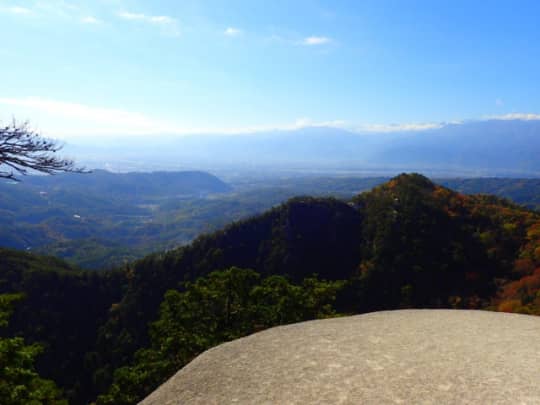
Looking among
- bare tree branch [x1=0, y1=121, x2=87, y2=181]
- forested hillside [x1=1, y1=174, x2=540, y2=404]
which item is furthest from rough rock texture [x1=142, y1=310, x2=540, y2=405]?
forested hillside [x1=1, y1=174, x2=540, y2=404]

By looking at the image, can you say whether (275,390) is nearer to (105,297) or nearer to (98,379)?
(98,379)

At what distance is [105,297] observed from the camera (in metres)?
104

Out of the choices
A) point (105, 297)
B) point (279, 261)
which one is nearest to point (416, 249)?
point (279, 261)

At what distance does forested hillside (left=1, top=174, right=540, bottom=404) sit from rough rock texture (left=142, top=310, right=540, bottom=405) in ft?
45.6

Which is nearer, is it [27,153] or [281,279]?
[27,153]

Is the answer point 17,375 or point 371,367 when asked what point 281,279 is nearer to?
point 17,375

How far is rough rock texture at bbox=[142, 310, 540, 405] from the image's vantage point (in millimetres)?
8516

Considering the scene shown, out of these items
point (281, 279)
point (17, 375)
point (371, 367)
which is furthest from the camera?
point (281, 279)

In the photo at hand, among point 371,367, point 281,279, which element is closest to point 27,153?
point 371,367

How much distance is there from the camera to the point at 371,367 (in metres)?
9.81

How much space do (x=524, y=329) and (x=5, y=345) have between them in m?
23.1

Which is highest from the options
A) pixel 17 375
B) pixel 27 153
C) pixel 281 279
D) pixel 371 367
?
pixel 27 153

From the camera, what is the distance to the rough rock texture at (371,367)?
8.52 metres

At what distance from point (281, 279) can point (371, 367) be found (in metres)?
22.2
